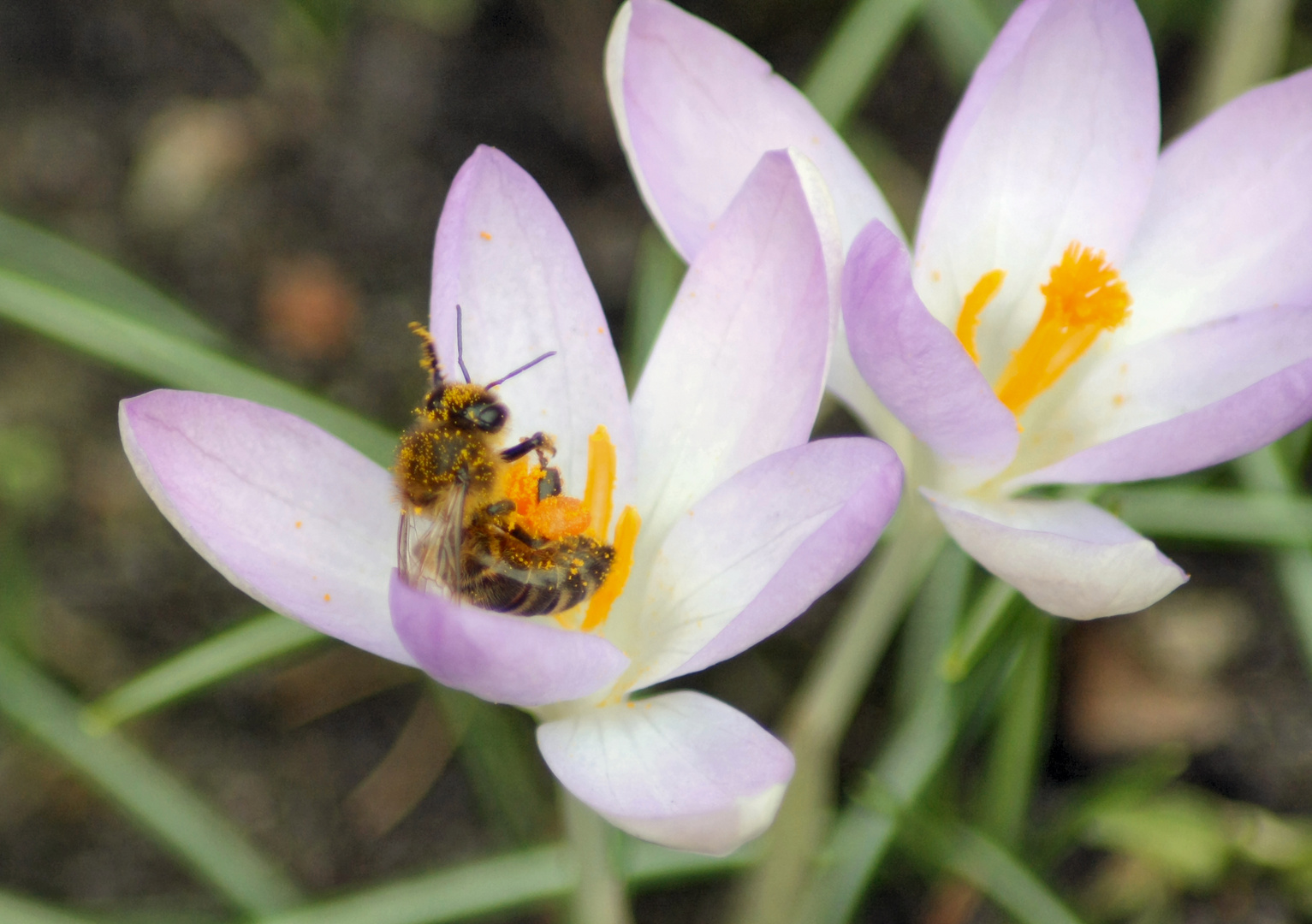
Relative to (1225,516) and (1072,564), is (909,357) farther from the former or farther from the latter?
(1225,516)

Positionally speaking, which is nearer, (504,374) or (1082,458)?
(1082,458)

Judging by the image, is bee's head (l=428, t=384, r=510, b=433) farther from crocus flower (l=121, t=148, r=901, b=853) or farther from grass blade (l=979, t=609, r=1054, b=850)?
grass blade (l=979, t=609, r=1054, b=850)

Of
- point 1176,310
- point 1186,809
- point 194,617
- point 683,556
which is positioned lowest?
point 194,617

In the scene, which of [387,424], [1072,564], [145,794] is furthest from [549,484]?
[387,424]

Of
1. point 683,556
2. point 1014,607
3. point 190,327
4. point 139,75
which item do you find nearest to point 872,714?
point 1014,607

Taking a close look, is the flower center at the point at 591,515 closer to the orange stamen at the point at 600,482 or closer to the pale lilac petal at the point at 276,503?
the orange stamen at the point at 600,482

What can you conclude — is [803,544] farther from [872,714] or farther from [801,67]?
[801,67]

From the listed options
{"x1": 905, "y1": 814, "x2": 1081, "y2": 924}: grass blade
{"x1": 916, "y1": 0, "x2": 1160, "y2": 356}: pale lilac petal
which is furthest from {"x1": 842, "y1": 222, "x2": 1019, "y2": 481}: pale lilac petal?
{"x1": 905, "y1": 814, "x2": 1081, "y2": 924}: grass blade
